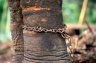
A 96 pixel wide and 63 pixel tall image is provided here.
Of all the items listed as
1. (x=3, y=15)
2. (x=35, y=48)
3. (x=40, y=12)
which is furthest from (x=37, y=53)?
(x=3, y=15)

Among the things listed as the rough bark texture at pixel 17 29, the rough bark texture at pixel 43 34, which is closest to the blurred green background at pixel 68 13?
the rough bark texture at pixel 17 29

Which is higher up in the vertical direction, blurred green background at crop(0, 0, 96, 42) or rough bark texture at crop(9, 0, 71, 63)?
rough bark texture at crop(9, 0, 71, 63)

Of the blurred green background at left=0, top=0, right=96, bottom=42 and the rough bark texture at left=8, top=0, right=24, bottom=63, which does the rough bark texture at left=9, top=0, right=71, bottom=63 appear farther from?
the blurred green background at left=0, top=0, right=96, bottom=42

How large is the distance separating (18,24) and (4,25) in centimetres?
713

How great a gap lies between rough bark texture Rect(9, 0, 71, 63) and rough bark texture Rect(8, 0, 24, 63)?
423 mm

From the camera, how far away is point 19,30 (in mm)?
4332

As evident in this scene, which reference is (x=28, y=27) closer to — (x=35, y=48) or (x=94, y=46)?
(x=35, y=48)

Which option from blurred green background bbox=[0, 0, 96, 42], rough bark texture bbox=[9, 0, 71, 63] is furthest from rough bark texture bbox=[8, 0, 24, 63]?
blurred green background bbox=[0, 0, 96, 42]

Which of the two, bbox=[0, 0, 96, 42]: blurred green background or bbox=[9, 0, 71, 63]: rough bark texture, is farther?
bbox=[0, 0, 96, 42]: blurred green background

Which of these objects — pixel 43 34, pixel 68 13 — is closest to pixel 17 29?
pixel 43 34

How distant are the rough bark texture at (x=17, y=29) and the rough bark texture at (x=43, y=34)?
16.7 inches

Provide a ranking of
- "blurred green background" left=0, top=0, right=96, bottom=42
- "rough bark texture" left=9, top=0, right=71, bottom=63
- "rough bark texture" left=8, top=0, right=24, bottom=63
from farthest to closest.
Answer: "blurred green background" left=0, top=0, right=96, bottom=42 → "rough bark texture" left=8, top=0, right=24, bottom=63 → "rough bark texture" left=9, top=0, right=71, bottom=63

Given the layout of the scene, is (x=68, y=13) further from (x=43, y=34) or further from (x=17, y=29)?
(x=43, y=34)

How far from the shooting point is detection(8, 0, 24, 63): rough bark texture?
14.0 feet
